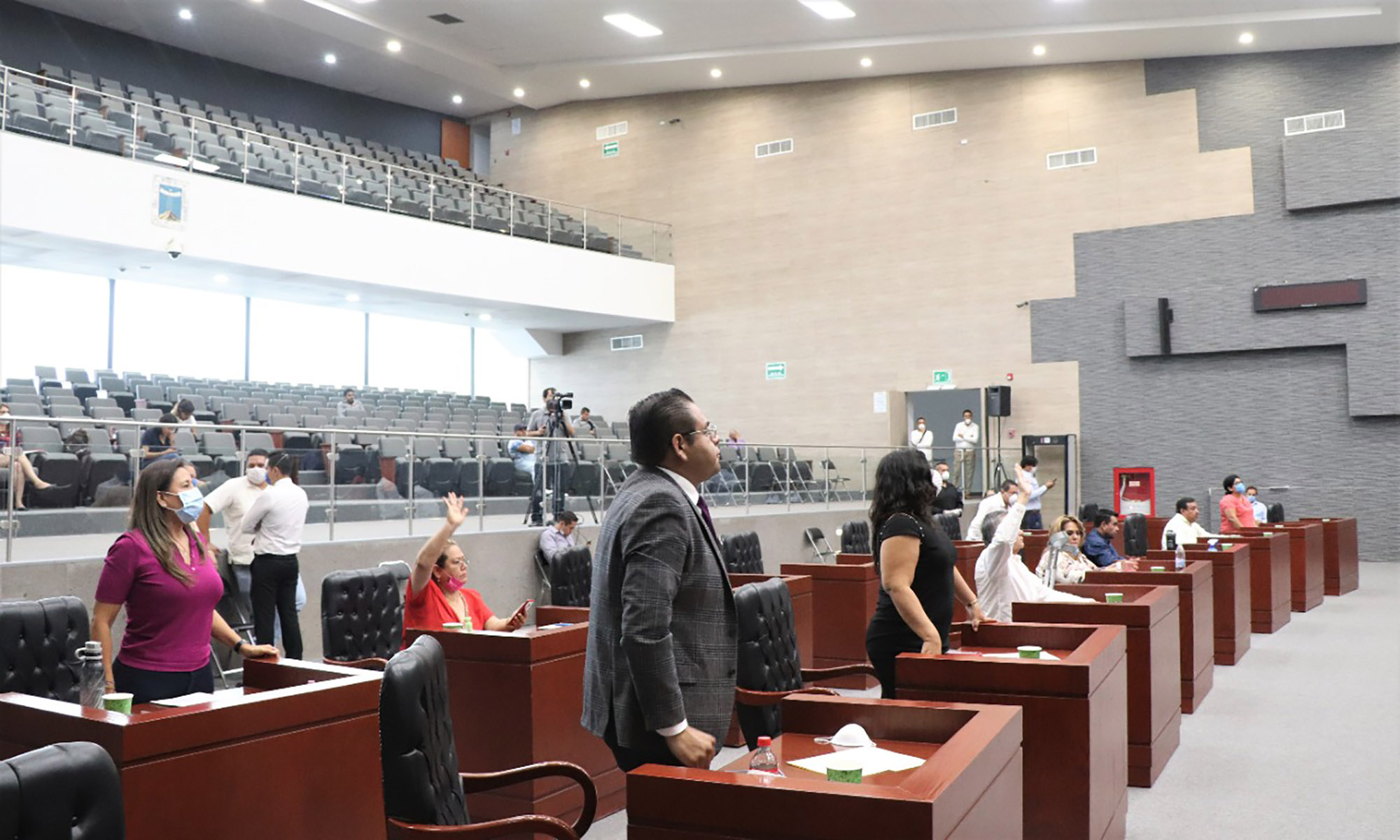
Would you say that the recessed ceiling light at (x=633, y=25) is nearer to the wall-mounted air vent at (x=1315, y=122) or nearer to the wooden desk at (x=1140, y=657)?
the wall-mounted air vent at (x=1315, y=122)

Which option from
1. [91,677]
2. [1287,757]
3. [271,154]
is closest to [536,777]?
[91,677]

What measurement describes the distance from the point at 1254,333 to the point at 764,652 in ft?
43.7

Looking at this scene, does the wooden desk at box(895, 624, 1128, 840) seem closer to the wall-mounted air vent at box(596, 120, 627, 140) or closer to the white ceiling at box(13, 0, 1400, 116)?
the white ceiling at box(13, 0, 1400, 116)

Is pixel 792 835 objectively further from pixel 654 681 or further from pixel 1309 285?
pixel 1309 285

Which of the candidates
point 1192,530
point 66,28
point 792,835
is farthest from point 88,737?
point 66,28

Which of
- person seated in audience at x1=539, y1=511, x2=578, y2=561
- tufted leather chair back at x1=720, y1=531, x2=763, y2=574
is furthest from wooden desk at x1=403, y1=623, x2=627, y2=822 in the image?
person seated in audience at x1=539, y1=511, x2=578, y2=561

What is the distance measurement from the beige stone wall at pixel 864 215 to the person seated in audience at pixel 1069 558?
9.34 m

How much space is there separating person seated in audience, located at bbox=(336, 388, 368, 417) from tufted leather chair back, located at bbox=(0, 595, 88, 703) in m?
9.47

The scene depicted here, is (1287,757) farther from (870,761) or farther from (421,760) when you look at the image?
(421,760)

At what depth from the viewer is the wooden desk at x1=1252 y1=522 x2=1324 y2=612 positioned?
10.9m

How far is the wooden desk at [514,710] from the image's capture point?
4.41 meters

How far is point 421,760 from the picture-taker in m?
2.55

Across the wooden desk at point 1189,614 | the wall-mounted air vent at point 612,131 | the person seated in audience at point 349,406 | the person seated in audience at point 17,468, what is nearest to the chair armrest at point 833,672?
the wooden desk at point 1189,614

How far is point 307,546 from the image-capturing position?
7004mm
